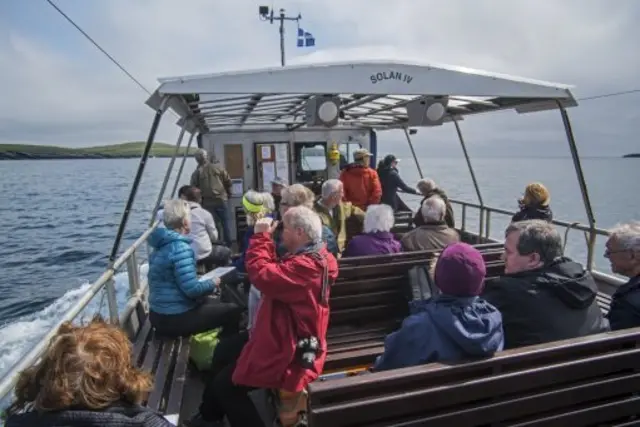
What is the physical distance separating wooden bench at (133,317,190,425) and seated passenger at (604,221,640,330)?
2.62 m

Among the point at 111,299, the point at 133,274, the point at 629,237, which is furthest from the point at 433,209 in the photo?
the point at 133,274

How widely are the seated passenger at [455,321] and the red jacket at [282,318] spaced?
0.55 meters

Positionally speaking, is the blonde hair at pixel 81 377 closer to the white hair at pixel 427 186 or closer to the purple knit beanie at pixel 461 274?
the purple knit beanie at pixel 461 274

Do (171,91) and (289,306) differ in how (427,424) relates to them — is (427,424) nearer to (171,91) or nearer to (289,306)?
(289,306)

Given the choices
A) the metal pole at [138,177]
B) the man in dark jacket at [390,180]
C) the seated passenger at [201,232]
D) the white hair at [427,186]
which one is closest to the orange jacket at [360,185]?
the white hair at [427,186]

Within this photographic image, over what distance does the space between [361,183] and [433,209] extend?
2827mm

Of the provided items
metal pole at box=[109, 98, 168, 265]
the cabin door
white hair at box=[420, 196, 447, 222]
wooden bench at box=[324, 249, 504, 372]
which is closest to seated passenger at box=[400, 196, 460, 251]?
white hair at box=[420, 196, 447, 222]

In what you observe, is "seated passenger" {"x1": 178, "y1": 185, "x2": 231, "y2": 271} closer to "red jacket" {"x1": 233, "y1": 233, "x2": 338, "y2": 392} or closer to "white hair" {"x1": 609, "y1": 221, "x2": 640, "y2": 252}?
"red jacket" {"x1": 233, "y1": 233, "x2": 338, "y2": 392}

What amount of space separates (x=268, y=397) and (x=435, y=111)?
14.9 feet

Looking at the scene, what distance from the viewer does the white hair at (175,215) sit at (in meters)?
3.59

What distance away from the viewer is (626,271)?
2.87 meters

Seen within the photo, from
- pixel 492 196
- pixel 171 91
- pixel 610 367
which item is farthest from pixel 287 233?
pixel 492 196

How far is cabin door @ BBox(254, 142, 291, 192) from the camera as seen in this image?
10.2 metres

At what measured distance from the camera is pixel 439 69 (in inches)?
184
